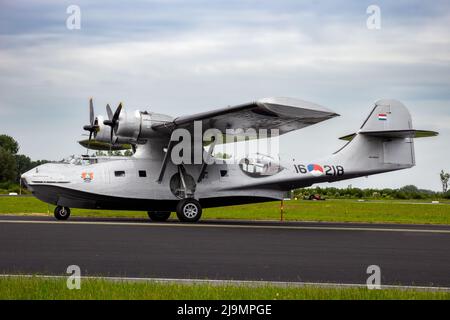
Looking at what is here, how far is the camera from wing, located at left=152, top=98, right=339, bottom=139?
18906 millimetres

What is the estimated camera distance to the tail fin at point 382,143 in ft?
85.8

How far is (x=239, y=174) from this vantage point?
25.5 meters

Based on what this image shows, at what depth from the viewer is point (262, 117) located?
2164 centimetres

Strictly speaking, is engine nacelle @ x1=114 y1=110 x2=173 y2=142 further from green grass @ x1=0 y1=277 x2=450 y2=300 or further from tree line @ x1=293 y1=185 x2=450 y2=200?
tree line @ x1=293 y1=185 x2=450 y2=200

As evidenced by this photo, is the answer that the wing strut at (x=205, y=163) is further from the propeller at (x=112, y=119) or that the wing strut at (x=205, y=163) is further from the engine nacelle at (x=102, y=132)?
the engine nacelle at (x=102, y=132)

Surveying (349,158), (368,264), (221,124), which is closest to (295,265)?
(368,264)

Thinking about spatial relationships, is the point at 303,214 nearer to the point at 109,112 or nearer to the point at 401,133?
the point at 401,133

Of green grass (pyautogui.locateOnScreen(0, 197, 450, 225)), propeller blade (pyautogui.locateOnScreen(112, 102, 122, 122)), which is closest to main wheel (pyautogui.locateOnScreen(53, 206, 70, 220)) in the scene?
propeller blade (pyautogui.locateOnScreen(112, 102, 122, 122))

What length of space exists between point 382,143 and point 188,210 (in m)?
8.10

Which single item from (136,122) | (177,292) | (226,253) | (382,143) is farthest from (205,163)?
(177,292)

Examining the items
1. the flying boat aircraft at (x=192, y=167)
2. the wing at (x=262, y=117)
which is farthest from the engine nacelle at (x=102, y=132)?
the wing at (x=262, y=117)

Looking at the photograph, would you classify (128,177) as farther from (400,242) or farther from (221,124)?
(400,242)

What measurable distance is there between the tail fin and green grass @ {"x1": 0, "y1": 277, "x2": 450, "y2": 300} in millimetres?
17269

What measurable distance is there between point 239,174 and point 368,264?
13.2 metres
